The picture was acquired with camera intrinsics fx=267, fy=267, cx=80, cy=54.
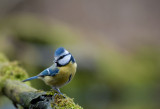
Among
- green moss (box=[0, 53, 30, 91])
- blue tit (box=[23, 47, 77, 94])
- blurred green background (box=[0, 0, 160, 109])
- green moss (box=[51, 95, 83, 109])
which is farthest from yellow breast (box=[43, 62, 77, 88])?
blurred green background (box=[0, 0, 160, 109])

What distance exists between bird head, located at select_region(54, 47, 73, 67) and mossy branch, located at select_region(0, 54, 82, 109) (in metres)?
0.26

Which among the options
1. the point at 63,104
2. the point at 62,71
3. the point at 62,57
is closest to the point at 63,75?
the point at 62,71

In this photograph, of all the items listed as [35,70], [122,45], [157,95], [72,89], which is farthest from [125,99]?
[122,45]

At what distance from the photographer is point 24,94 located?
6.91 feet

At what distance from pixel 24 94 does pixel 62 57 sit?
421mm

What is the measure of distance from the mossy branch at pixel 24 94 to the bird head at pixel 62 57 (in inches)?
10.2

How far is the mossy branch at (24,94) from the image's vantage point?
67.9 inches

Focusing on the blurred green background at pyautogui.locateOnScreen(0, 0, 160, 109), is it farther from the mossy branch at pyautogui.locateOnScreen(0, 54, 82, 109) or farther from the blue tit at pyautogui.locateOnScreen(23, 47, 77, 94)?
the blue tit at pyautogui.locateOnScreen(23, 47, 77, 94)

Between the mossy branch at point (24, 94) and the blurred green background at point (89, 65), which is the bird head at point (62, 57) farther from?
the blurred green background at point (89, 65)

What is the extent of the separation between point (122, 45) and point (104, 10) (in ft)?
7.41

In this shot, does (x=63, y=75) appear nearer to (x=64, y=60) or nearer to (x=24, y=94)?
(x=64, y=60)

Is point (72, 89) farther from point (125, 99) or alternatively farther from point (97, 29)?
point (97, 29)

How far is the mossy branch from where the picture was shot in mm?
1725

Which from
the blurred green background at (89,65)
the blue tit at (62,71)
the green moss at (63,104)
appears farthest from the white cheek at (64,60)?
the blurred green background at (89,65)
